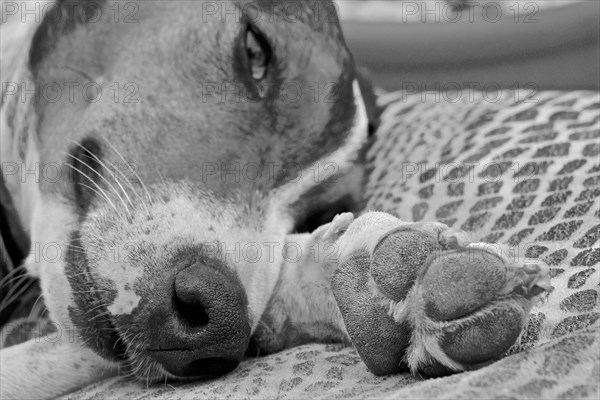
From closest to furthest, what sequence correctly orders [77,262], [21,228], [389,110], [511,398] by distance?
1. [511,398]
2. [77,262]
3. [21,228]
4. [389,110]

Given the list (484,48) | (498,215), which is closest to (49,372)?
(498,215)

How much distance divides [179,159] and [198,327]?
40cm

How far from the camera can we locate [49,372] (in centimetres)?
133

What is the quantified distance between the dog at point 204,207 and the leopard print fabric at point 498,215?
0.06 m

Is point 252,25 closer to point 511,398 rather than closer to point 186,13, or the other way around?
point 186,13

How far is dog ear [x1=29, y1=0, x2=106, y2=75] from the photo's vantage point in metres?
1.56

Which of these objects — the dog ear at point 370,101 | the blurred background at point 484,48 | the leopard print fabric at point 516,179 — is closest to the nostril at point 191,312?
the leopard print fabric at point 516,179

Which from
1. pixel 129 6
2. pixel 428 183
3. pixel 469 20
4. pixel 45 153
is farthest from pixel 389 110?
pixel 469 20

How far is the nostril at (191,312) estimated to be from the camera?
1071 mm

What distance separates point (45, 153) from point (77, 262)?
30 cm

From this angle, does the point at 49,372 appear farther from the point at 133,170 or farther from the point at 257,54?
the point at 257,54

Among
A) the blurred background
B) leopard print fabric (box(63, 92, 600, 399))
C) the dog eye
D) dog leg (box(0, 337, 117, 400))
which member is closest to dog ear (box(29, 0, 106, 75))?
the dog eye

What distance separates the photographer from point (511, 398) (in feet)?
2.40

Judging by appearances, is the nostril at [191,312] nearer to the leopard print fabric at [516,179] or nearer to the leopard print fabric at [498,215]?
the leopard print fabric at [498,215]
